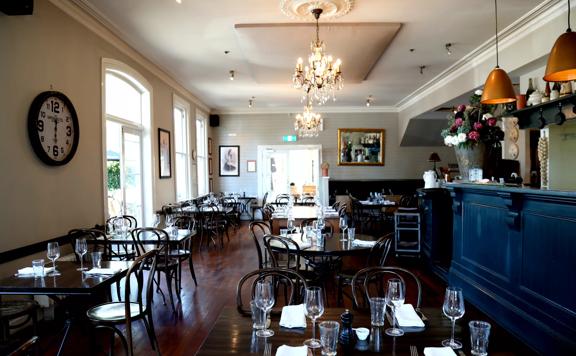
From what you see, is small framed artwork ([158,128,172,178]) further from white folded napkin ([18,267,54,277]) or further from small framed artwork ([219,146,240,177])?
white folded napkin ([18,267,54,277])

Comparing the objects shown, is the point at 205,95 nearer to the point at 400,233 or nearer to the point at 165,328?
the point at 400,233

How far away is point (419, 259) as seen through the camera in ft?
21.0

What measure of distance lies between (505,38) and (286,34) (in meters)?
3.32

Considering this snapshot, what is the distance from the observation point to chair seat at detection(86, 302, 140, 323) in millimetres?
2847

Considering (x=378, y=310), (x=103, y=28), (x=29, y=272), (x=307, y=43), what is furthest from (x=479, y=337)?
(x=103, y=28)

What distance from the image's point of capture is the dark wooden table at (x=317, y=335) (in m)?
1.62

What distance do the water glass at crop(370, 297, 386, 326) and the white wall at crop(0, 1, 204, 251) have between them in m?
3.49

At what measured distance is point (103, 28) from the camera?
5.28 m

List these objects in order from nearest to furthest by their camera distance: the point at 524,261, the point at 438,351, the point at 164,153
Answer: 1. the point at 438,351
2. the point at 524,261
3. the point at 164,153

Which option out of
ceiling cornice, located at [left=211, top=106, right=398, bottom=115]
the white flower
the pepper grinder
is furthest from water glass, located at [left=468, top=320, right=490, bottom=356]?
ceiling cornice, located at [left=211, top=106, right=398, bottom=115]

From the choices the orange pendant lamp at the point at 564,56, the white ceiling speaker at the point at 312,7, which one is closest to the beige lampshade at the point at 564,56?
the orange pendant lamp at the point at 564,56

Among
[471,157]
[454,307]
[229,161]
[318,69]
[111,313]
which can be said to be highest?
[318,69]

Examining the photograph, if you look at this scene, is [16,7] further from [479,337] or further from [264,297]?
[479,337]

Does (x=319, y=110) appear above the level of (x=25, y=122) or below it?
above
